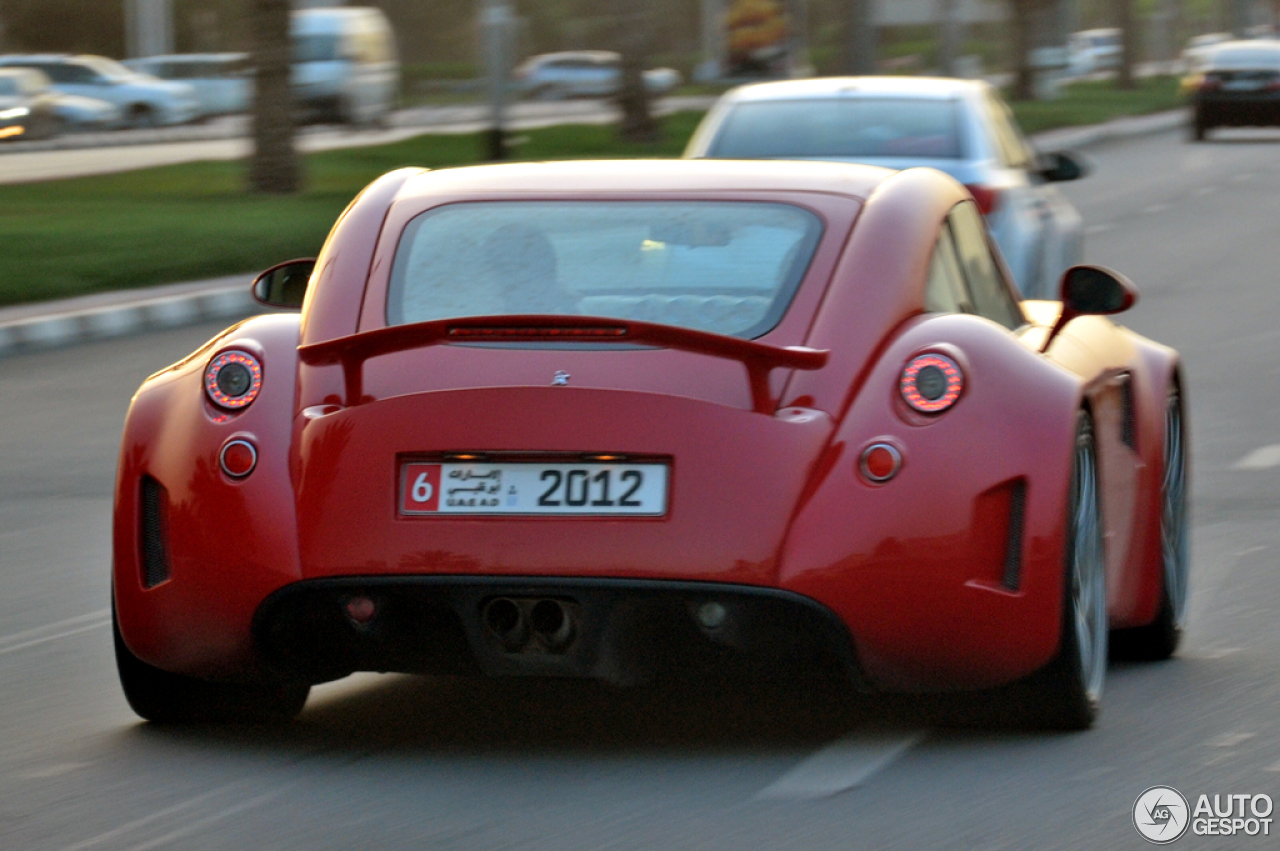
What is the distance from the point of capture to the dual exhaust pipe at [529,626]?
4602 millimetres

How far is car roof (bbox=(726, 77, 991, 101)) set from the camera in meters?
12.2

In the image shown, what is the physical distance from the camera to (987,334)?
4.80 meters

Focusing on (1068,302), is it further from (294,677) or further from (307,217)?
(307,217)

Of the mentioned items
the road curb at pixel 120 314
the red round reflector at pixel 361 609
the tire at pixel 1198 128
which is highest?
the red round reflector at pixel 361 609

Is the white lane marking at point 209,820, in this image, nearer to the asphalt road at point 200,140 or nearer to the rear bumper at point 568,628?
the rear bumper at point 568,628

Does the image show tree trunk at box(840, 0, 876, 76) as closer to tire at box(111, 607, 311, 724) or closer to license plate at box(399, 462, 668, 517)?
tire at box(111, 607, 311, 724)

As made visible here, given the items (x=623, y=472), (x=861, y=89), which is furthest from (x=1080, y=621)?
(x=861, y=89)

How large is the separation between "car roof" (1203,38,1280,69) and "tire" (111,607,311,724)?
124 ft

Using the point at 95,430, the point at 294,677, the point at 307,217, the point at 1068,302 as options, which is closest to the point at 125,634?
the point at 294,677

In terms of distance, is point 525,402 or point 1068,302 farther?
point 1068,302

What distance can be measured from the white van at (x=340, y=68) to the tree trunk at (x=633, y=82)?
281 inches

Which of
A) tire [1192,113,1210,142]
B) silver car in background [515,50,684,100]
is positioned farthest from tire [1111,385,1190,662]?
silver car in background [515,50,684,100]

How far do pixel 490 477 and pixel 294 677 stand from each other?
615 mm

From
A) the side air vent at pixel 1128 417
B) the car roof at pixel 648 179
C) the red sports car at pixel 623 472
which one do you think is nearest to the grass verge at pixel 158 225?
the car roof at pixel 648 179
